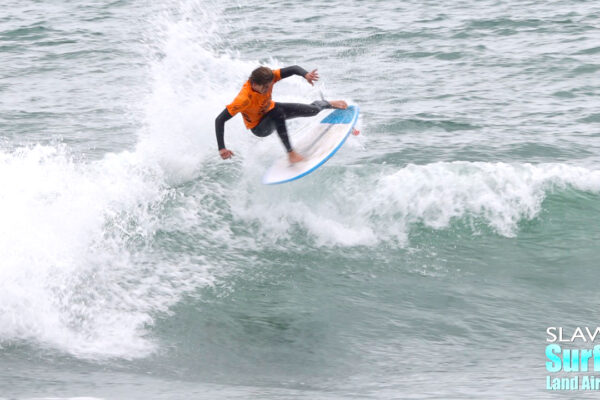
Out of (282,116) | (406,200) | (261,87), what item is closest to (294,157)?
(282,116)

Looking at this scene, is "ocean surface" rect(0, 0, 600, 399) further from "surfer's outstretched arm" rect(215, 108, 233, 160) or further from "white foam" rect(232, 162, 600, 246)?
"surfer's outstretched arm" rect(215, 108, 233, 160)

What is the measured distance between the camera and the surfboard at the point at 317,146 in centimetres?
995

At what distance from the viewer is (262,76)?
9.16 metres

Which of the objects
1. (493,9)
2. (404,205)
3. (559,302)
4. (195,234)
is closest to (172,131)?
(195,234)

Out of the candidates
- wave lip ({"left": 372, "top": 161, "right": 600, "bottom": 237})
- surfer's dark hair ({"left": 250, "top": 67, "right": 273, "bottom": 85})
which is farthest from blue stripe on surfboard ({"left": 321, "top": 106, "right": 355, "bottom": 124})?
surfer's dark hair ({"left": 250, "top": 67, "right": 273, "bottom": 85})

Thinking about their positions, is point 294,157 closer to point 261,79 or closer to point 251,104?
point 251,104

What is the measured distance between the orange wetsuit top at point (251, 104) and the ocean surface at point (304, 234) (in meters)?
1.57

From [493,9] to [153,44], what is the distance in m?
9.61

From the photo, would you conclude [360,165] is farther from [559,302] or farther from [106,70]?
[106,70]

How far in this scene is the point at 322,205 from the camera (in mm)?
10984

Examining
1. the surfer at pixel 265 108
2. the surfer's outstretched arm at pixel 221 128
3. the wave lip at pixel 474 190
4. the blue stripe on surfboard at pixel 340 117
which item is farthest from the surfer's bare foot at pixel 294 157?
the surfer's outstretched arm at pixel 221 128

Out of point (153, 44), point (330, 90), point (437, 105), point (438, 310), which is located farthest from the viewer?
point (153, 44)

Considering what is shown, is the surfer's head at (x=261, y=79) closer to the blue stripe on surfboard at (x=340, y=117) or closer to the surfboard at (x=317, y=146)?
the surfboard at (x=317, y=146)

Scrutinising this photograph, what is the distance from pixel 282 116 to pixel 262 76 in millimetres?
908
